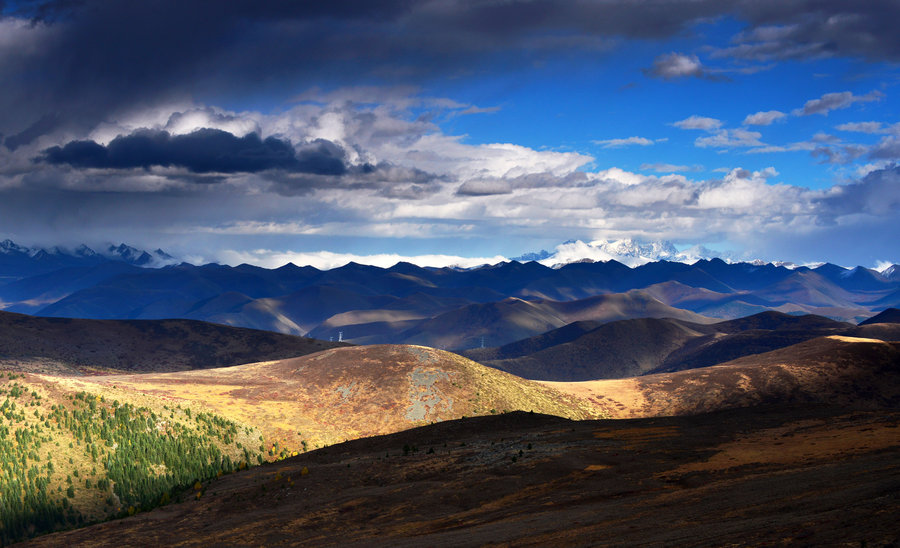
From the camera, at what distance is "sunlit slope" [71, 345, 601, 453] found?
254 ft

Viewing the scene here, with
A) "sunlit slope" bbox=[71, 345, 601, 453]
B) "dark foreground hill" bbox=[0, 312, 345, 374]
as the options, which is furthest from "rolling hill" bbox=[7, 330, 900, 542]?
"dark foreground hill" bbox=[0, 312, 345, 374]

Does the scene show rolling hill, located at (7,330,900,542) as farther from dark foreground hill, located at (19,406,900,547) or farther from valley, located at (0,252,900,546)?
dark foreground hill, located at (19,406,900,547)

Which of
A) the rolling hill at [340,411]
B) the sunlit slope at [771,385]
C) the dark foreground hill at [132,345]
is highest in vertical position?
the dark foreground hill at [132,345]

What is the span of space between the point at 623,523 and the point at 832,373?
97.2m

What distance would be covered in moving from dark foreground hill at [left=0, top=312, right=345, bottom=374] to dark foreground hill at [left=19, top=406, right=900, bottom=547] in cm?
11251

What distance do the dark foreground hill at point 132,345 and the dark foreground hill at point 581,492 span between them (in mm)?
112509

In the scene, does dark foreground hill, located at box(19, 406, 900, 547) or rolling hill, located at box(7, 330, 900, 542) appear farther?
rolling hill, located at box(7, 330, 900, 542)

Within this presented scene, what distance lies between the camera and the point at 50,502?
48281 mm

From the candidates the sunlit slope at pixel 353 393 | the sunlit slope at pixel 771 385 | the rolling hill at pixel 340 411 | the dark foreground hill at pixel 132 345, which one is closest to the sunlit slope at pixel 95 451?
the rolling hill at pixel 340 411

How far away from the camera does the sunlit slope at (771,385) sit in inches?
3799

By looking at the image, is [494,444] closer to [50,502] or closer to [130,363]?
[50,502]

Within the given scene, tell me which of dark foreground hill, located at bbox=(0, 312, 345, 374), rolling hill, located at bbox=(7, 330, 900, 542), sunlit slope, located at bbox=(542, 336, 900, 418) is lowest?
sunlit slope, located at bbox=(542, 336, 900, 418)

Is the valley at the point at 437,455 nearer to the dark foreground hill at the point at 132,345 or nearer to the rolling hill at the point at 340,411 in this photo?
the rolling hill at the point at 340,411

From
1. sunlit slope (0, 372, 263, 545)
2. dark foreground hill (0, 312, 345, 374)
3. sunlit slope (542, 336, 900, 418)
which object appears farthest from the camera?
dark foreground hill (0, 312, 345, 374)
